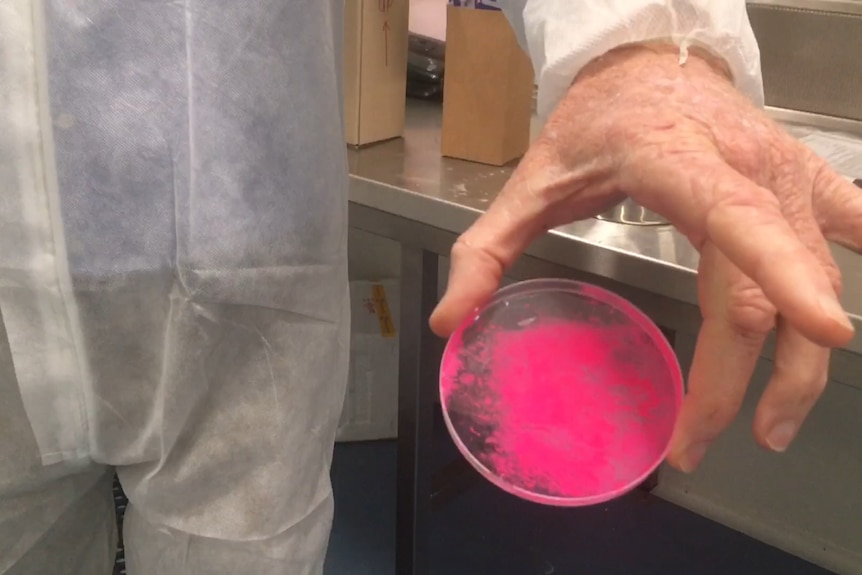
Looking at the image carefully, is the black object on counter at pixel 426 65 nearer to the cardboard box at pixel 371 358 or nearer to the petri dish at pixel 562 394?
the cardboard box at pixel 371 358

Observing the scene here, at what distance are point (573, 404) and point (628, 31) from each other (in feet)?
0.74

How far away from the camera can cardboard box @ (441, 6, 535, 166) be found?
33.3 inches

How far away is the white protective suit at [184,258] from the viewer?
15.7 inches

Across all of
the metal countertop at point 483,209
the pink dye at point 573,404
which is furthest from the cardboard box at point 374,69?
Result: the pink dye at point 573,404

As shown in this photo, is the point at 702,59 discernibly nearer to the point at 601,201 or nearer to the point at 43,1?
the point at 601,201

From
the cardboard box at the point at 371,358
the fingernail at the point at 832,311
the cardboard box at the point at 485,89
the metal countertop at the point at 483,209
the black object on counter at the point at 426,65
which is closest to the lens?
the fingernail at the point at 832,311

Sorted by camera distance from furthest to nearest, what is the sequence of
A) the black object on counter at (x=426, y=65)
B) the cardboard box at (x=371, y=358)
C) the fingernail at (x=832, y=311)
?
the cardboard box at (x=371, y=358) → the black object on counter at (x=426, y=65) → the fingernail at (x=832, y=311)

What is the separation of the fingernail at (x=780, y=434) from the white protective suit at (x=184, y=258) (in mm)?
243

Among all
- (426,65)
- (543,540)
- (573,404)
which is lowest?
(543,540)

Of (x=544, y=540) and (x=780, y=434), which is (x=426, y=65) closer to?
(x=544, y=540)

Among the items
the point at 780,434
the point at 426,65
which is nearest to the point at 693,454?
the point at 780,434

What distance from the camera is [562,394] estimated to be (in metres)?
0.48

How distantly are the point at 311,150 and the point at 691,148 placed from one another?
20 centimetres

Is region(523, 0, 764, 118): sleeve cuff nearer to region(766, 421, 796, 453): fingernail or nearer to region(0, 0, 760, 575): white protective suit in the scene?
region(0, 0, 760, 575): white protective suit
